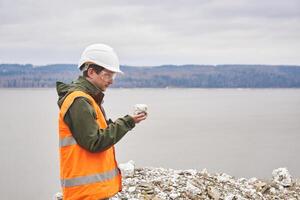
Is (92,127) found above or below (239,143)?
above

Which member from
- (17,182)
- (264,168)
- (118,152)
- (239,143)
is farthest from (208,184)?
(239,143)

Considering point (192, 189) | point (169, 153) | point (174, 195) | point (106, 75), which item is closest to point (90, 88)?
point (106, 75)

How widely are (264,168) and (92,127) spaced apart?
70.3 feet

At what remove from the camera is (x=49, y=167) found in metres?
24.3

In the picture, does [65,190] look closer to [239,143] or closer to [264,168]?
[264,168]

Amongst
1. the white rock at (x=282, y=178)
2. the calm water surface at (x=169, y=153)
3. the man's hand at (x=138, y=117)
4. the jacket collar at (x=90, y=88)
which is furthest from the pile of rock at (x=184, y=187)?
the calm water surface at (x=169, y=153)

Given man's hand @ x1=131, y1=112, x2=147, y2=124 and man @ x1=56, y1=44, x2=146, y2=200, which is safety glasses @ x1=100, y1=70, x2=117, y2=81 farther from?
man's hand @ x1=131, y1=112, x2=147, y2=124

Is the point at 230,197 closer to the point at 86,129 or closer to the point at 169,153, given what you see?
the point at 86,129

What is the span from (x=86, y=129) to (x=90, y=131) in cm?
3

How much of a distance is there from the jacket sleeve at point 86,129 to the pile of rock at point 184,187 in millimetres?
3703

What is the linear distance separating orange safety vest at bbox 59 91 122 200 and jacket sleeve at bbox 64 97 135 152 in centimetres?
5

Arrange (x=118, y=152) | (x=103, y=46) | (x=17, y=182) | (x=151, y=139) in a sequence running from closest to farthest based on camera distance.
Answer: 1. (x=103, y=46)
2. (x=17, y=182)
3. (x=118, y=152)
4. (x=151, y=139)

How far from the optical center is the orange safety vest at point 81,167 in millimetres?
3818

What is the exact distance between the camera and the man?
3.75 metres
